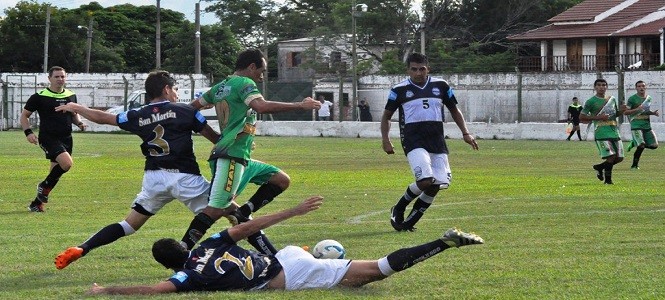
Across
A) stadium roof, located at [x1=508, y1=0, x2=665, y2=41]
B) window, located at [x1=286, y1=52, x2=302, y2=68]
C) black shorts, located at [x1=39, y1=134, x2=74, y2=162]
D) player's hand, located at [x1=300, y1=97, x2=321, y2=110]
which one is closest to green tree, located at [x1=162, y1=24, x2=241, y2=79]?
window, located at [x1=286, y1=52, x2=302, y2=68]

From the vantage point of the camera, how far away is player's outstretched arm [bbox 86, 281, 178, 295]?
8.65 metres

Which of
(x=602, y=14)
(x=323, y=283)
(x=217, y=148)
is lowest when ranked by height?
(x=323, y=283)

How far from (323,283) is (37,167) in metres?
19.3

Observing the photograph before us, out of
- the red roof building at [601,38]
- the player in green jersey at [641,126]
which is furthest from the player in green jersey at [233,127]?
the red roof building at [601,38]

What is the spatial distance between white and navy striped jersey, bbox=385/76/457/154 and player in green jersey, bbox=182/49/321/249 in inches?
Result: 114

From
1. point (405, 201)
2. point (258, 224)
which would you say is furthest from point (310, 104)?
point (405, 201)

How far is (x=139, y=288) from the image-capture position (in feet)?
28.6

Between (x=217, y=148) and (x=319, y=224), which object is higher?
(x=217, y=148)

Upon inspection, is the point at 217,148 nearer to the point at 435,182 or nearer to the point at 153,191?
the point at 153,191

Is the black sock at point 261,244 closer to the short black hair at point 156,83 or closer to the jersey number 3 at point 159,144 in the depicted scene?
the jersey number 3 at point 159,144

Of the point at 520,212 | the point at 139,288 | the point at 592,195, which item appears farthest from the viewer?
the point at 592,195

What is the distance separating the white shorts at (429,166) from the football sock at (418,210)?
0.21 m

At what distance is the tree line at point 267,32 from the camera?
73.6 meters

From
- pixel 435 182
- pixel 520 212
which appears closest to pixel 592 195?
pixel 520 212
